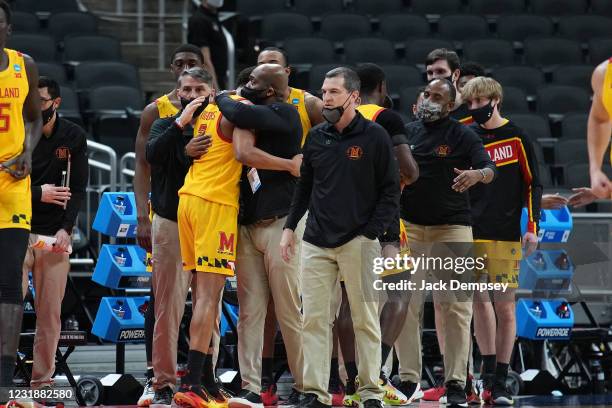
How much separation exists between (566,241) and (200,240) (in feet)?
12.6

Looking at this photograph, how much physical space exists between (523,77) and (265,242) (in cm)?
803

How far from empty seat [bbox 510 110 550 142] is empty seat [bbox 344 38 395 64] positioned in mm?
1673

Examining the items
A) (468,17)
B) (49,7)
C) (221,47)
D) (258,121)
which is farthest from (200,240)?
(468,17)

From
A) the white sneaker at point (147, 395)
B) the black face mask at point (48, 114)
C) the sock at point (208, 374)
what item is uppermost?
the black face mask at point (48, 114)

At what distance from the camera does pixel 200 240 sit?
6.44 metres

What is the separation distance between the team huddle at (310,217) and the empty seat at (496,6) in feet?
26.6

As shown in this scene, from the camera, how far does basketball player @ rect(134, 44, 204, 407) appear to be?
22.2 feet

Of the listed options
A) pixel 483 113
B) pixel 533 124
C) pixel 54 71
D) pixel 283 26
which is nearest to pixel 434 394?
pixel 483 113

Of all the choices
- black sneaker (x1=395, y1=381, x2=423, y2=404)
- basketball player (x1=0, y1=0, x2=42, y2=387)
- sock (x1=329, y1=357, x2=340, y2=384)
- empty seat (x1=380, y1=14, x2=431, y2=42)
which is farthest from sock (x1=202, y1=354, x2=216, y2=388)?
empty seat (x1=380, y1=14, x2=431, y2=42)

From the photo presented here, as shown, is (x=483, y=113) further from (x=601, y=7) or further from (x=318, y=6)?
(x=601, y=7)

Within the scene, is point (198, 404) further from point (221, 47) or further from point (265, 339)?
point (221, 47)

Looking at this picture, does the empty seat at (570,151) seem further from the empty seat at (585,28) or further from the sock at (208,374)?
the sock at (208,374)

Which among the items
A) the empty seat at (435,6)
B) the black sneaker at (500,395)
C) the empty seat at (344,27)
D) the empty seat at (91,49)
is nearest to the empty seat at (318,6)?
the empty seat at (344,27)

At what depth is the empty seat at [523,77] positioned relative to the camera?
1384 cm
